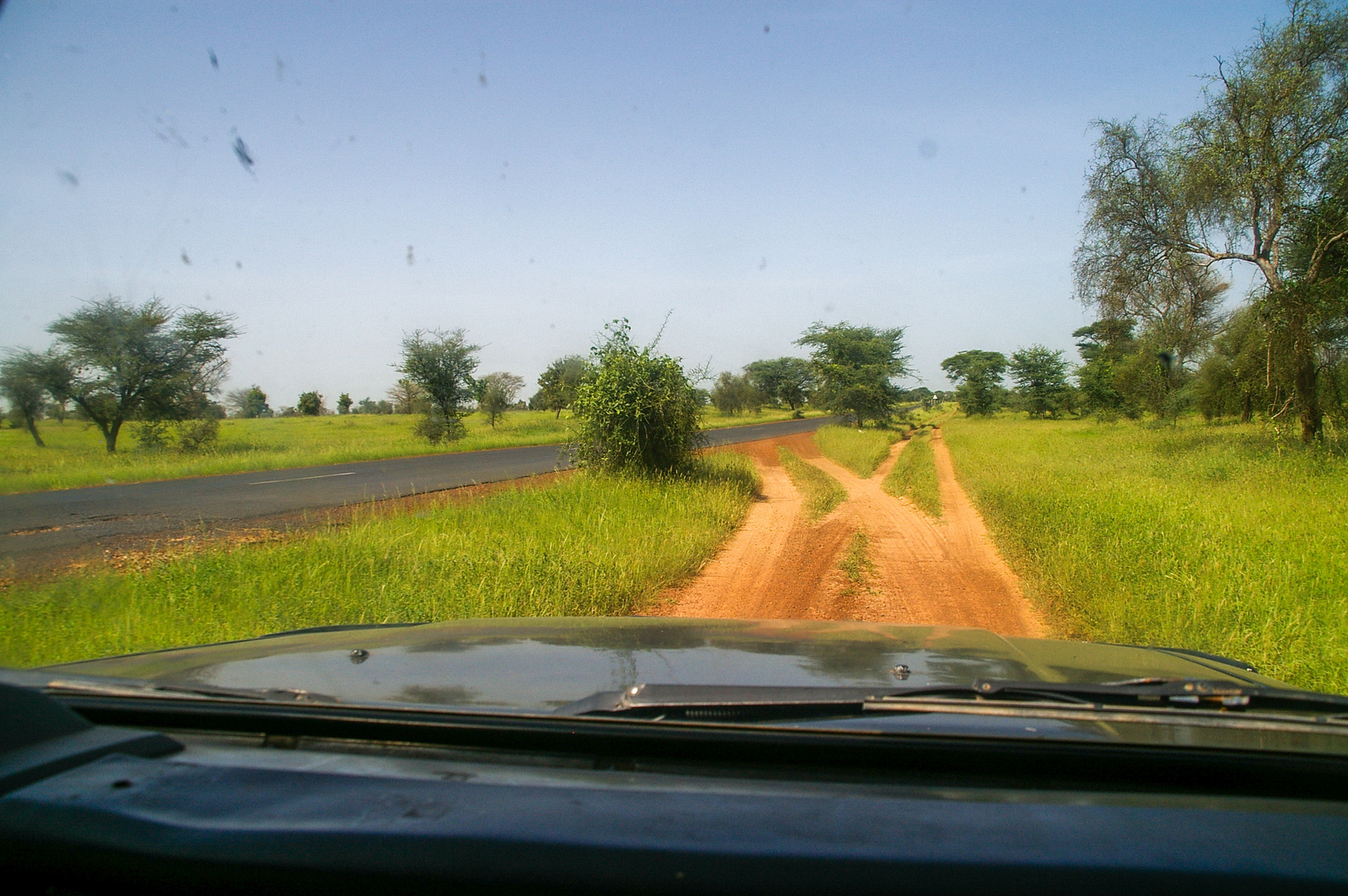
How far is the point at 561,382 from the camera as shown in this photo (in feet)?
71.1

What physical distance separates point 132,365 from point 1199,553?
29440mm

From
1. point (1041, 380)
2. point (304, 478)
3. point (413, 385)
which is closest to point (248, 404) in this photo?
point (413, 385)

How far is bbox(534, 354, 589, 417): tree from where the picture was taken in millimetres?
17438

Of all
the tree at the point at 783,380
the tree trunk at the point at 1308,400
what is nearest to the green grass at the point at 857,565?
the tree trunk at the point at 1308,400

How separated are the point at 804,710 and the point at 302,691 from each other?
4.92 ft

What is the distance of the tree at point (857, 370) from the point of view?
147 ft

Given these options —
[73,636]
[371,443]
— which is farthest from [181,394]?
[73,636]

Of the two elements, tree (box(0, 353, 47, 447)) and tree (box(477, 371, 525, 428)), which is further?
tree (box(477, 371, 525, 428))

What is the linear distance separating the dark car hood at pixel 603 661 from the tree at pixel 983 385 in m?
67.3

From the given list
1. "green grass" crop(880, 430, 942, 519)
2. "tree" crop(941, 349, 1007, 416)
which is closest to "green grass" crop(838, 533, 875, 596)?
"green grass" crop(880, 430, 942, 519)

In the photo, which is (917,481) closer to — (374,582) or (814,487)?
(814,487)

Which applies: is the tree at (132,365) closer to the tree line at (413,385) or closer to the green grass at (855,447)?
the tree line at (413,385)

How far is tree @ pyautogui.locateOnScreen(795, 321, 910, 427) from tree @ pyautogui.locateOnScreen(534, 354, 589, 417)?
16.3 m

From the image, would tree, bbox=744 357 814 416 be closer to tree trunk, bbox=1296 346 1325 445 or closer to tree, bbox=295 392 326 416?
tree, bbox=295 392 326 416
